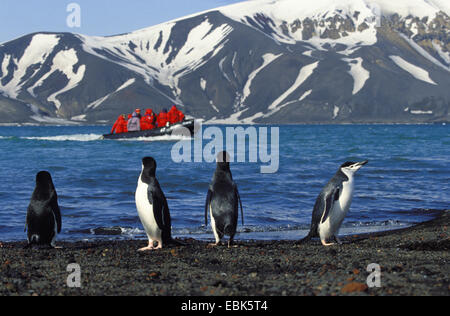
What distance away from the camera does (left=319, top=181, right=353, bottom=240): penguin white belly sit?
36.1 feet

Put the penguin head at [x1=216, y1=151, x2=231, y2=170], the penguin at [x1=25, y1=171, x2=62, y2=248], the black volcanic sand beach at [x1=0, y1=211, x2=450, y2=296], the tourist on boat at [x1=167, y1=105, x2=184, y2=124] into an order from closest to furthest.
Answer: the black volcanic sand beach at [x1=0, y1=211, x2=450, y2=296], the penguin at [x1=25, y1=171, x2=62, y2=248], the penguin head at [x1=216, y1=151, x2=231, y2=170], the tourist on boat at [x1=167, y1=105, x2=184, y2=124]

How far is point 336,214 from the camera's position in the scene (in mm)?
11016

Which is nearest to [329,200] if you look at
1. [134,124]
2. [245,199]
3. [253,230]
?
[253,230]

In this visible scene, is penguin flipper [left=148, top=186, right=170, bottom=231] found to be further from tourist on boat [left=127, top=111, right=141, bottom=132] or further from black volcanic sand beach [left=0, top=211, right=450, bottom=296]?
tourist on boat [left=127, top=111, right=141, bottom=132]

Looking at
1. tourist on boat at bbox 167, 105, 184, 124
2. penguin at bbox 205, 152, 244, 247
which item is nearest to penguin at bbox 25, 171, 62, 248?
penguin at bbox 205, 152, 244, 247

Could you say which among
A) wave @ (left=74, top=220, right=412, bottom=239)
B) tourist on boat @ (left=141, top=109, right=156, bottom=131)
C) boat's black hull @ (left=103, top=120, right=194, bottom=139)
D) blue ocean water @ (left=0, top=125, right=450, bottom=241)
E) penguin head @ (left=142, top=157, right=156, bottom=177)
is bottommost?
wave @ (left=74, top=220, right=412, bottom=239)

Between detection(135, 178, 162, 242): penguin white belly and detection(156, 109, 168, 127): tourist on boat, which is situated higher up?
detection(156, 109, 168, 127): tourist on boat

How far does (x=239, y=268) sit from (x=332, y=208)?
11.2 feet

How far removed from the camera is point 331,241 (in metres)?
11.4

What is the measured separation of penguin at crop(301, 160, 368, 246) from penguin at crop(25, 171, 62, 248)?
170 inches

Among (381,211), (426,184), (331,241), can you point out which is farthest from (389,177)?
(331,241)

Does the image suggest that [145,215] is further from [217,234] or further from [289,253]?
[289,253]

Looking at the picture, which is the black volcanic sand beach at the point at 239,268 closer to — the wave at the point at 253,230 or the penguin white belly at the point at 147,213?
the penguin white belly at the point at 147,213
